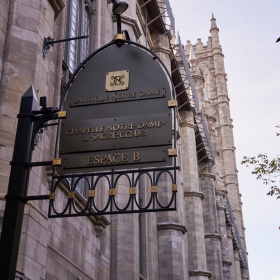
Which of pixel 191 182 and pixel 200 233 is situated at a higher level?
pixel 191 182

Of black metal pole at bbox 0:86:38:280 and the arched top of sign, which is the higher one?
the arched top of sign

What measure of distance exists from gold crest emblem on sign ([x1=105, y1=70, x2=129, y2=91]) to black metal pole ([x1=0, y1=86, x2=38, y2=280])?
1.06m

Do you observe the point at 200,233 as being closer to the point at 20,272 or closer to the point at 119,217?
the point at 119,217

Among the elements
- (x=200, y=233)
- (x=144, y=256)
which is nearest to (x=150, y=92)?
(x=144, y=256)

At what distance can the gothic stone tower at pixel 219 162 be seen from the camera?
36875 mm

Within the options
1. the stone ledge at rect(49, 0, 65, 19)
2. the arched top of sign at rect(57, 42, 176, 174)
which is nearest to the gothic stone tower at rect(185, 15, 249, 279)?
the stone ledge at rect(49, 0, 65, 19)

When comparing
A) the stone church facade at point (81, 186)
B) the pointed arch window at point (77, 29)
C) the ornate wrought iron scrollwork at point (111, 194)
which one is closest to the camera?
the ornate wrought iron scrollwork at point (111, 194)

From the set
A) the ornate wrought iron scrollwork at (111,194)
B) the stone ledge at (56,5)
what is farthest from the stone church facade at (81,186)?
the ornate wrought iron scrollwork at (111,194)

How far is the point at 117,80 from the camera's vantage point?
21.7 ft

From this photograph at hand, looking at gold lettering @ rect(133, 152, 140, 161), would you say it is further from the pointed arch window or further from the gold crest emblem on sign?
the pointed arch window

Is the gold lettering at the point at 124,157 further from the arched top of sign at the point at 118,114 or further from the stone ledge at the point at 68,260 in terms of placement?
the stone ledge at the point at 68,260

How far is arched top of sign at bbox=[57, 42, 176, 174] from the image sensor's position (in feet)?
19.9

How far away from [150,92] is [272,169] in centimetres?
1061

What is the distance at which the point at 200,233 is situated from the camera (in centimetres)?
3008
